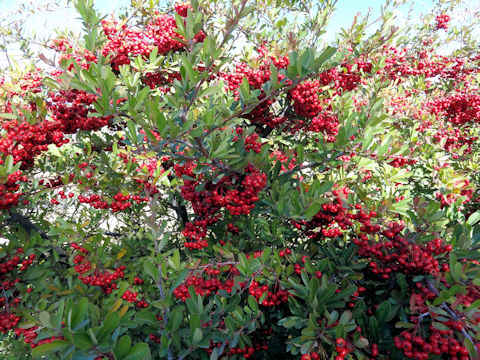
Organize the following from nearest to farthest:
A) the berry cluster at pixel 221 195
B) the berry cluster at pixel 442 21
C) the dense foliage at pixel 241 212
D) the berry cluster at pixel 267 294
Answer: the dense foliage at pixel 241 212 < the berry cluster at pixel 267 294 < the berry cluster at pixel 221 195 < the berry cluster at pixel 442 21

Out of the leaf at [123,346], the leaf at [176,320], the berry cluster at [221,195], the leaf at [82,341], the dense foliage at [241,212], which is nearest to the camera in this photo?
the leaf at [82,341]

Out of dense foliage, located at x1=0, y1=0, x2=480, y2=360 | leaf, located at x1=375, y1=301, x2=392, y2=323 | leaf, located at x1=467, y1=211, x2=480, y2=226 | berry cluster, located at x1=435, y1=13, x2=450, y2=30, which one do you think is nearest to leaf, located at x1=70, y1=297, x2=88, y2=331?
dense foliage, located at x1=0, y1=0, x2=480, y2=360

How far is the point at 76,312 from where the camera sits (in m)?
1.04

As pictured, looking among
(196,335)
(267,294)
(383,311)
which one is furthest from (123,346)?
(383,311)

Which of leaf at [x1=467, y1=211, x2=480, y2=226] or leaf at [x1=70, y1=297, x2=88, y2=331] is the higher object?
leaf at [x1=467, y1=211, x2=480, y2=226]

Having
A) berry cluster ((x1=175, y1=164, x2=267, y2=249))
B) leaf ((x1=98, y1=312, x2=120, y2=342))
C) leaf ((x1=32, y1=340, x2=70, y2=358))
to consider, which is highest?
berry cluster ((x1=175, y1=164, x2=267, y2=249))

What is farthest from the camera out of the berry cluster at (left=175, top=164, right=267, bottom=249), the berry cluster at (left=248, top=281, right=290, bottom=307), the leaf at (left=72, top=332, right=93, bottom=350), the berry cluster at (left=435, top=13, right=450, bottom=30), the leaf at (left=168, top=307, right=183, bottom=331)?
the berry cluster at (left=435, top=13, right=450, bottom=30)

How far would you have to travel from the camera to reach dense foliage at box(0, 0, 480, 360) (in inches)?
56.5

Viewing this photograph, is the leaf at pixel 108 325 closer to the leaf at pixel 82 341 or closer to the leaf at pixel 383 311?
the leaf at pixel 82 341

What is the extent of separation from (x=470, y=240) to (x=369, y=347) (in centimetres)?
81

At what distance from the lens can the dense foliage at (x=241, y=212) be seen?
1435 mm

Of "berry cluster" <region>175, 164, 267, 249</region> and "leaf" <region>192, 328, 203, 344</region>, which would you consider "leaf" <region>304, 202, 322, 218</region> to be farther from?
"leaf" <region>192, 328, 203, 344</region>

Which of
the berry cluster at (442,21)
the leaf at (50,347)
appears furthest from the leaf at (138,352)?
the berry cluster at (442,21)

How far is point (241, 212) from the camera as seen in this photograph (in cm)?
206
